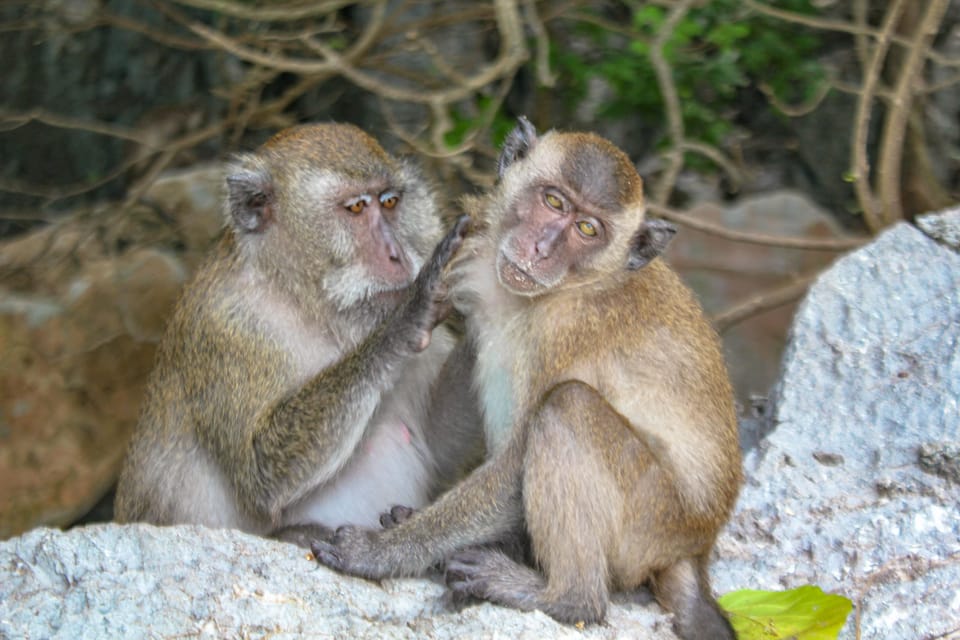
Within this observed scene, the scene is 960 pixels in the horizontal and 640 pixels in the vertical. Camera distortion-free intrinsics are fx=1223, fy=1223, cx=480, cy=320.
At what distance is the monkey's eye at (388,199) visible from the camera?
438cm

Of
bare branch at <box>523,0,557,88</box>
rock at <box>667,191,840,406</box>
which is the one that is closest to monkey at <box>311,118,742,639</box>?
bare branch at <box>523,0,557,88</box>

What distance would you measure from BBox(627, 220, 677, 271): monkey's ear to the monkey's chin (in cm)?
36

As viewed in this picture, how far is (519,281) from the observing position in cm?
399

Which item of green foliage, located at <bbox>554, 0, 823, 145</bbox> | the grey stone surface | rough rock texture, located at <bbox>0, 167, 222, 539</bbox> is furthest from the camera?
green foliage, located at <bbox>554, 0, 823, 145</bbox>

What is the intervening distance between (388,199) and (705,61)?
3412 mm

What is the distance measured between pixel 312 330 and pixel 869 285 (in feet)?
7.59

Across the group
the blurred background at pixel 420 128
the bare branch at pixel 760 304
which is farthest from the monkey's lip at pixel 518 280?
the bare branch at pixel 760 304

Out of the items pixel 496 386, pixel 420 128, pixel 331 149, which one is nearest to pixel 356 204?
pixel 331 149

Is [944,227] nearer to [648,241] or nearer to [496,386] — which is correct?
[648,241]

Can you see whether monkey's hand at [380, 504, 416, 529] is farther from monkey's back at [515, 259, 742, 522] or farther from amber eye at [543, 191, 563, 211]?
amber eye at [543, 191, 563, 211]

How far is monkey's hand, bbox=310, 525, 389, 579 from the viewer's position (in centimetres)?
383

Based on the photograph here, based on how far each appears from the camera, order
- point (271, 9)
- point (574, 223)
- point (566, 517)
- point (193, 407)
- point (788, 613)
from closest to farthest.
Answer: point (566, 517), point (788, 613), point (574, 223), point (193, 407), point (271, 9)

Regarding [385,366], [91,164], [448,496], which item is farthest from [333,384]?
[91,164]

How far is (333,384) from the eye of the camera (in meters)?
4.15
